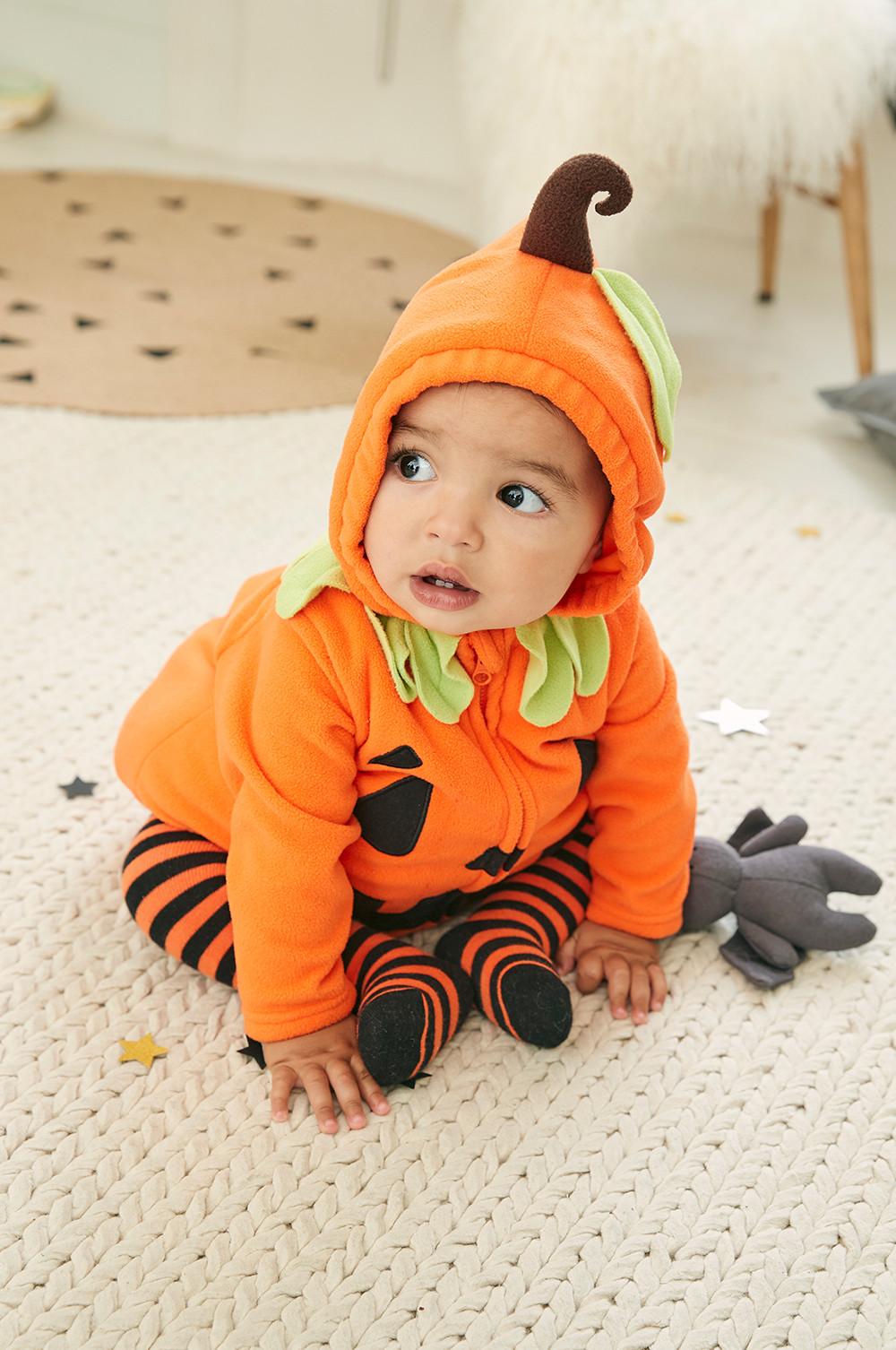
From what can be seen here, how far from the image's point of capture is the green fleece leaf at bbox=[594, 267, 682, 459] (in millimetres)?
787

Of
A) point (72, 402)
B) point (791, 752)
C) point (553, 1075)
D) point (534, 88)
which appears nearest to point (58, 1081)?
point (553, 1075)

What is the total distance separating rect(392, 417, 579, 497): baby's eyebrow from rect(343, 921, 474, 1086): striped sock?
346 mm

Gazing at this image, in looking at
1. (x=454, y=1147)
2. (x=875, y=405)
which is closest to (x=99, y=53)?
(x=875, y=405)

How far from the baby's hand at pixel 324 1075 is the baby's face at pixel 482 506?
287mm

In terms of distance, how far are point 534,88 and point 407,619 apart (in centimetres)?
119

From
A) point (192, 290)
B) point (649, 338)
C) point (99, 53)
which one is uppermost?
point (649, 338)

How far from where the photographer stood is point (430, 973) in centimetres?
93

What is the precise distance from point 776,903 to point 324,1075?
0.37 meters

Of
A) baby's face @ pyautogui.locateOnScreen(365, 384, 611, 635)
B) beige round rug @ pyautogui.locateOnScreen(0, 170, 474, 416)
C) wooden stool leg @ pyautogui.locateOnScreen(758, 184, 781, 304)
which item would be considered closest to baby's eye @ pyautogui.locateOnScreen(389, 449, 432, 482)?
baby's face @ pyautogui.locateOnScreen(365, 384, 611, 635)

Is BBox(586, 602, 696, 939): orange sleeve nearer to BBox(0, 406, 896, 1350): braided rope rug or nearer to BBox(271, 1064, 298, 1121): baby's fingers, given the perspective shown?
BBox(0, 406, 896, 1350): braided rope rug

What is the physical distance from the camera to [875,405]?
1.90 metres

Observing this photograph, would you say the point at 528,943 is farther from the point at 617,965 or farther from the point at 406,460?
the point at 406,460

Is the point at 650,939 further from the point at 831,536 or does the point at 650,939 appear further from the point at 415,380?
the point at 831,536

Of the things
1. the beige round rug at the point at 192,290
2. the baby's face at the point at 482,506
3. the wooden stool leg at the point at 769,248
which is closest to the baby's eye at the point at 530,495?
the baby's face at the point at 482,506
